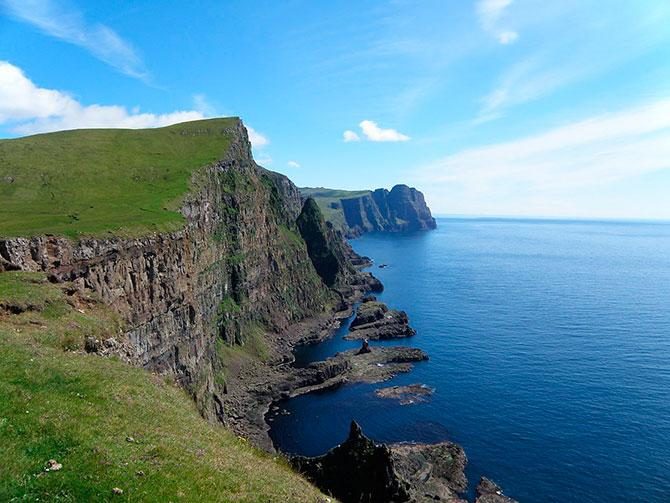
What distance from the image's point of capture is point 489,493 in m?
66.7

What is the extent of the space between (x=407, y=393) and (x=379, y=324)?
51.4 metres

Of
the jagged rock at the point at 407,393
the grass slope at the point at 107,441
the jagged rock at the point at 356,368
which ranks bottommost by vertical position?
the jagged rock at the point at 407,393

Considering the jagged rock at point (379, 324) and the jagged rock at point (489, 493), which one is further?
the jagged rock at point (379, 324)

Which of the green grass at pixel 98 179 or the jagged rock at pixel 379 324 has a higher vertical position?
the green grass at pixel 98 179

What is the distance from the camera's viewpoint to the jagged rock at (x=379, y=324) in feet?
477

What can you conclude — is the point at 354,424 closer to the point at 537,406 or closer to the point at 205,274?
the point at 537,406

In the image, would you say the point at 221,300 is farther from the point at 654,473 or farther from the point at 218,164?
the point at 654,473

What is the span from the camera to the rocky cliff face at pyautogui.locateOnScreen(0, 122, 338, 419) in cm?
5644

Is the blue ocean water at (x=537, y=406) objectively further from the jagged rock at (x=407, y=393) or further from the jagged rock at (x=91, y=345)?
the jagged rock at (x=91, y=345)

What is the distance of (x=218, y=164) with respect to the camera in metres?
129

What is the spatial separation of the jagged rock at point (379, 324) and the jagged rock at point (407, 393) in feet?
127

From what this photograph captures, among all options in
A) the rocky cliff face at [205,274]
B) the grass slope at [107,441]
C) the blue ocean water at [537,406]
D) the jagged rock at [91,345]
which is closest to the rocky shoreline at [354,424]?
the blue ocean water at [537,406]

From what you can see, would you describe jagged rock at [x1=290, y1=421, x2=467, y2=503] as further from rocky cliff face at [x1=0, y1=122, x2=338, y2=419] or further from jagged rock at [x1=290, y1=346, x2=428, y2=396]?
jagged rock at [x1=290, y1=346, x2=428, y2=396]

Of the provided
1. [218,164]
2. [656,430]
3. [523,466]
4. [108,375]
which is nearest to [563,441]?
[523,466]
